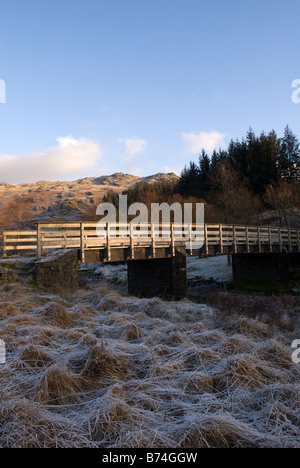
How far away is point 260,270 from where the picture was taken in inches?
858

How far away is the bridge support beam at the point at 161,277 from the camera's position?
13.7 metres

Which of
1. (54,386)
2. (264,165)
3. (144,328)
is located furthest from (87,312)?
(264,165)

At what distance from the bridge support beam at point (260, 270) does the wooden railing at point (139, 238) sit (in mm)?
891

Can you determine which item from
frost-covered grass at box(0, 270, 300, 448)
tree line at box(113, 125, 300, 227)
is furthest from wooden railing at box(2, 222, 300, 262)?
tree line at box(113, 125, 300, 227)

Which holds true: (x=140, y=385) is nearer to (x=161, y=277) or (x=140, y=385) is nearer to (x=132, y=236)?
(x=132, y=236)

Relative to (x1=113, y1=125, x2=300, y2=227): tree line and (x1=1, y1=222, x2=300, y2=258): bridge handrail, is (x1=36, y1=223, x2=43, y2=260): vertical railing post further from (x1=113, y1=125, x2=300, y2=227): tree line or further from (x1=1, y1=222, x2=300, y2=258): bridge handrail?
(x1=113, y1=125, x2=300, y2=227): tree line

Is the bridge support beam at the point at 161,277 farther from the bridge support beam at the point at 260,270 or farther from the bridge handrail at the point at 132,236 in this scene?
the bridge support beam at the point at 260,270

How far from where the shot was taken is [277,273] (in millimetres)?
21578

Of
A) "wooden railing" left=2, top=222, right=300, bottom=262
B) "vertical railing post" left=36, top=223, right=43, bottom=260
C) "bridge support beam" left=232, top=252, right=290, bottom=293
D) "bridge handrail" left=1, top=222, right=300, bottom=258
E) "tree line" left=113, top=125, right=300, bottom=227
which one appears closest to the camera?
"vertical railing post" left=36, top=223, right=43, bottom=260

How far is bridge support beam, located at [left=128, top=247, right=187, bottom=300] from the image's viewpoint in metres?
13.7

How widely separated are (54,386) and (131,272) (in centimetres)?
1198

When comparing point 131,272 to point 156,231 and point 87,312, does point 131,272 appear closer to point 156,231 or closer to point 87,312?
point 156,231

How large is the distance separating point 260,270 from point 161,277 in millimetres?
10583

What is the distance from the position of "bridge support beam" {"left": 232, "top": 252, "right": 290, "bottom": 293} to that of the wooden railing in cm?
89
